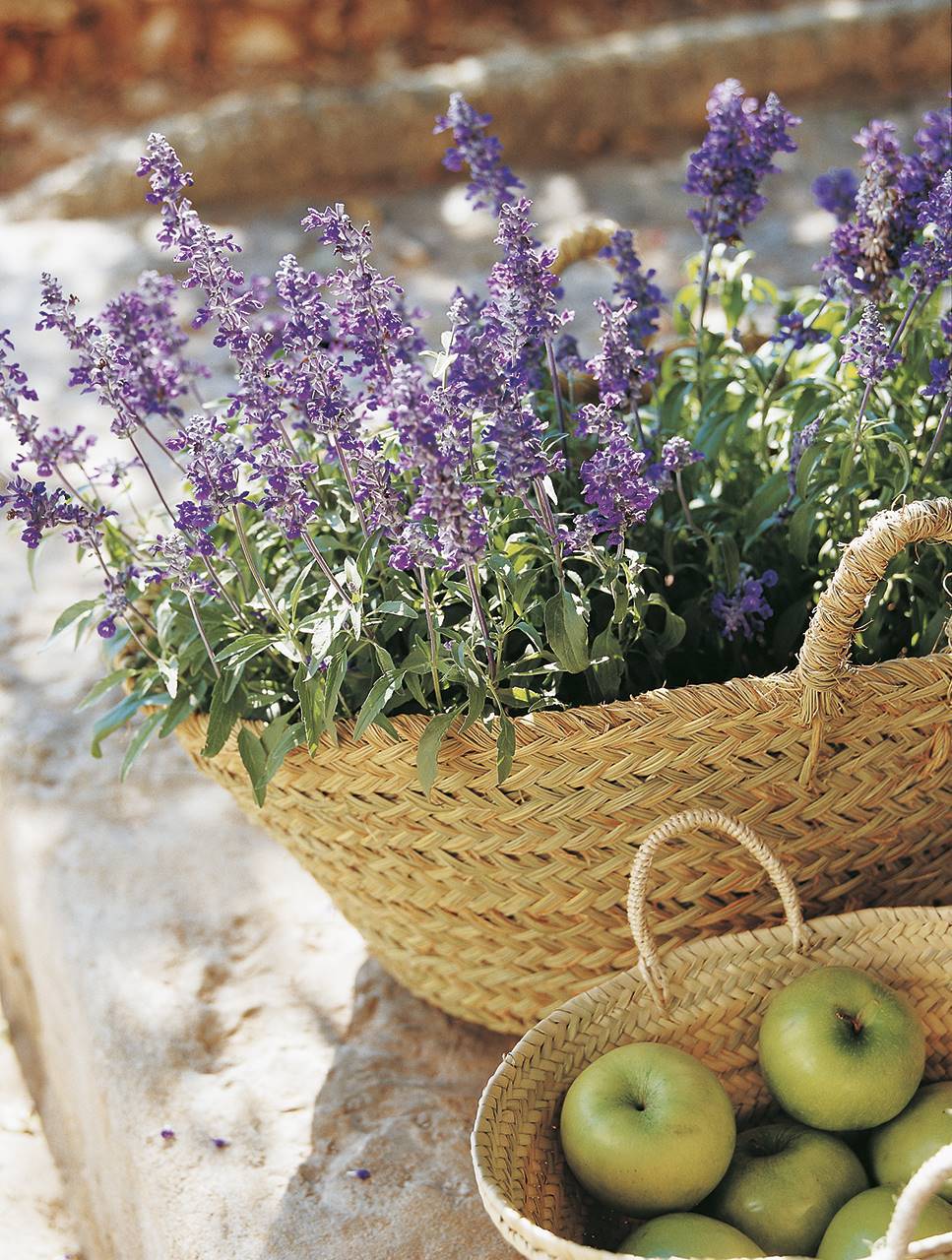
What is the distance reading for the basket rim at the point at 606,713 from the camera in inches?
55.6

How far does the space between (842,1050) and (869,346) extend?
2.42 ft

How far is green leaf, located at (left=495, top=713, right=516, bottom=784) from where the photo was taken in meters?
1.40

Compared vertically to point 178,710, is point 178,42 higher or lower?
higher

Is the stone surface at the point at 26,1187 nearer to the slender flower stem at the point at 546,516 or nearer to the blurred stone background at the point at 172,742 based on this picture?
the blurred stone background at the point at 172,742

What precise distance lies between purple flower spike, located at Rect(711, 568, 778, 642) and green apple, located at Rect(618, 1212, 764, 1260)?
0.62 meters

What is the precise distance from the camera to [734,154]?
162 cm

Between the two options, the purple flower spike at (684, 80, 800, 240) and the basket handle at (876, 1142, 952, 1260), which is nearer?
the basket handle at (876, 1142, 952, 1260)

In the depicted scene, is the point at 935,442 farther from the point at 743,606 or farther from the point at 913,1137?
the point at 913,1137

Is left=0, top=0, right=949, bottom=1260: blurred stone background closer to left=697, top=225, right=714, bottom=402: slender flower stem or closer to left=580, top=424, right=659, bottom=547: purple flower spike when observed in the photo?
left=697, top=225, right=714, bottom=402: slender flower stem

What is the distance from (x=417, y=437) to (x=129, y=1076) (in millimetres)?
1112

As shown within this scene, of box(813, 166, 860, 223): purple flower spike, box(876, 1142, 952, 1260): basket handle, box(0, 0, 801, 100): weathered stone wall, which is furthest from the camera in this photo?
box(0, 0, 801, 100): weathered stone wall

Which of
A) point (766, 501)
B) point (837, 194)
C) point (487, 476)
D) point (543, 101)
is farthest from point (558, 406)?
point (543, 101)

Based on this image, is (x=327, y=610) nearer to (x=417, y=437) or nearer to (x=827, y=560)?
(x=417, y=437)

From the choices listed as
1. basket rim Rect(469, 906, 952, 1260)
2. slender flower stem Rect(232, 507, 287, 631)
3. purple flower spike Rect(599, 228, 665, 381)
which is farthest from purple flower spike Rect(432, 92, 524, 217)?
basket rim Rect(469, 906, 952, 1260)
